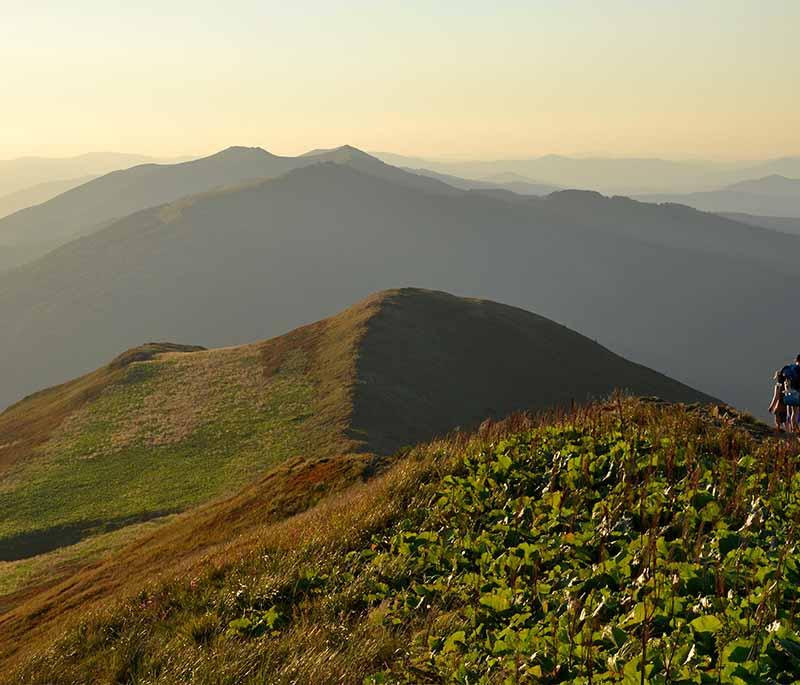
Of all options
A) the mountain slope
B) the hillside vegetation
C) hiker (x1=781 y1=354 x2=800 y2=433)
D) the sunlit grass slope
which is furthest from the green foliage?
the mountain slope

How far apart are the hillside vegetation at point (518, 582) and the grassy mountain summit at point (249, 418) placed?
1215 centimetres

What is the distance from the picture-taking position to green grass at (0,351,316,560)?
141 ft

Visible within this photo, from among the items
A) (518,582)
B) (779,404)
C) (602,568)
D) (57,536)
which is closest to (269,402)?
(57,536)

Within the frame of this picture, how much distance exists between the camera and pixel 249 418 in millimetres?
55188

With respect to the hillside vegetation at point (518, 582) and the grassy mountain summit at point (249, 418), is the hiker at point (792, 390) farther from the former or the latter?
the grassy mountain summit at point (249, 418)

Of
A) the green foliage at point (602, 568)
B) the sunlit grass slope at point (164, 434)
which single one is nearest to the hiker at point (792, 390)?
the green foliage at point (602, 568)

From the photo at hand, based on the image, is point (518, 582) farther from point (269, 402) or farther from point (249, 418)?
point (269, 402)

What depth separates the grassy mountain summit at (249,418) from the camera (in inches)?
1164

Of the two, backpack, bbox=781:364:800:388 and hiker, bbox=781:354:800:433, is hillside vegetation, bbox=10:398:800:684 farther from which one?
backpack, bbox=781:364:800:388

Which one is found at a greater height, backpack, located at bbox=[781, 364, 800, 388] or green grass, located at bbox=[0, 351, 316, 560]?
backpack, located at bbox=[781, 364, 800, 388]

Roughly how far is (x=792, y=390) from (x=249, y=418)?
144 ft

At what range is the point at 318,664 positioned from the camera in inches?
254

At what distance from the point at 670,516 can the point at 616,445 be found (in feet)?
7.05

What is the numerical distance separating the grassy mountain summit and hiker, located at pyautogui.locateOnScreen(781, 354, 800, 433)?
526 inches
